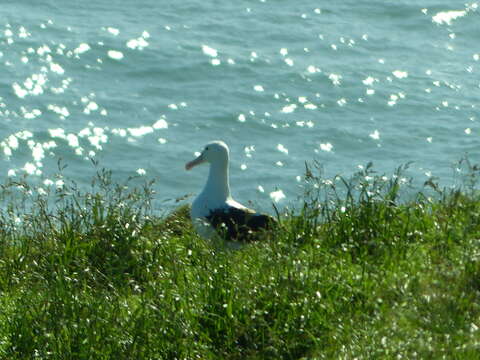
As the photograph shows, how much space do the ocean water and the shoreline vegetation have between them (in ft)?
33.7

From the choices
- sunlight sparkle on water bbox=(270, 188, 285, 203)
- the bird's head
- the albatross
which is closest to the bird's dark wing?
the albatross

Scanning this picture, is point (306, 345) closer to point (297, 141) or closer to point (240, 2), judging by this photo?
point (297, 141)

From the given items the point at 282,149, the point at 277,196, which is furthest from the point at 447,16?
the point at 277,196

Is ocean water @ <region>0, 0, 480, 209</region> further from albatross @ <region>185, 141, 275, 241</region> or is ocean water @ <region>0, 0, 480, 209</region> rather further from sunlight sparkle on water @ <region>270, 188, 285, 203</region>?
albatross @ <region>185, 141, 275, 241</region>

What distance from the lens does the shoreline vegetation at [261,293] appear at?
225 inches

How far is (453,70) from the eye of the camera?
77.9 ft

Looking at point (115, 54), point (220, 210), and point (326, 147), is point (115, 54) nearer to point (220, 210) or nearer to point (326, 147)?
point (326, 147)

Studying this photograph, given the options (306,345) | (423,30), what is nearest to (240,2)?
(423,30)

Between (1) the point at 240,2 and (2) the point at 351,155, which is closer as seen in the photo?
(2) the point at 351,155

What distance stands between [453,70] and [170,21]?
6.55 m

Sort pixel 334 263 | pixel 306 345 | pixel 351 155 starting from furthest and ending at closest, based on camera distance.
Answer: pixel 351 155, pixel 334 263, pixel 306 345

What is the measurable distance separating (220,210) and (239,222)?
381 millimetres

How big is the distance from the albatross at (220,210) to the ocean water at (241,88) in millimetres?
7295

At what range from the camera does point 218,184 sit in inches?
389
